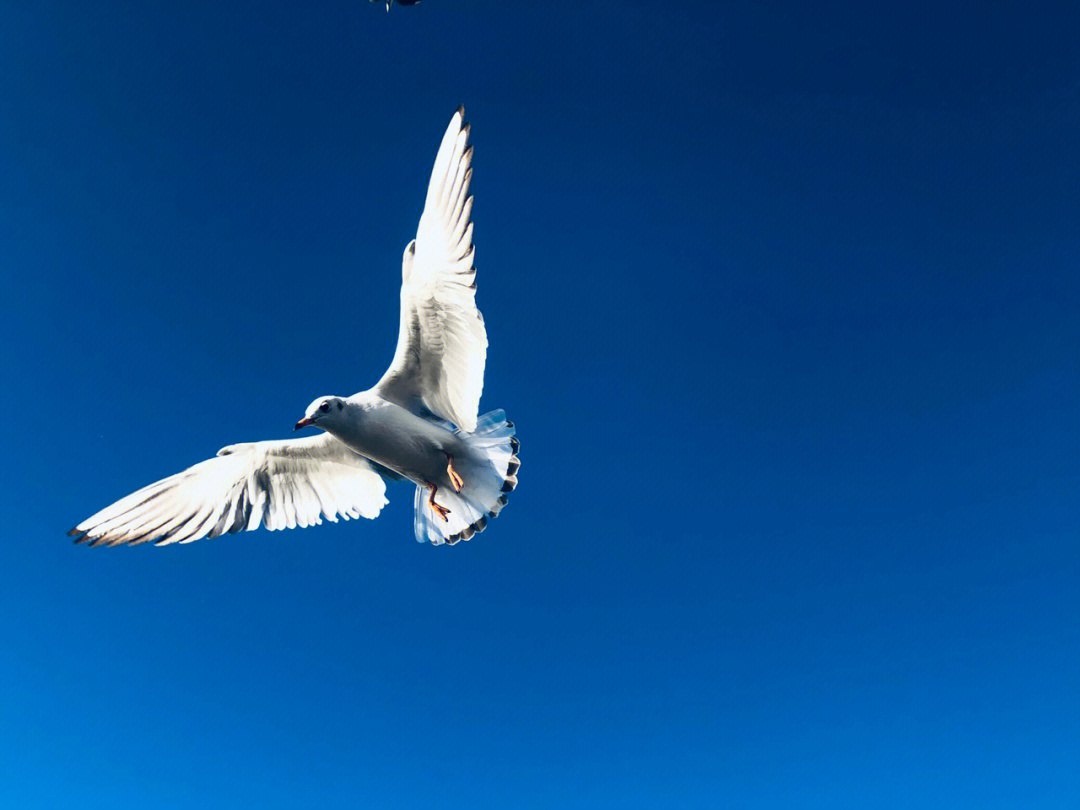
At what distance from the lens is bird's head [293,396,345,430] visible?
7051 mm

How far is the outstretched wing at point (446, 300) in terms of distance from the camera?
6.77 meters

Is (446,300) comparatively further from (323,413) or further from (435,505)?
(435,505)

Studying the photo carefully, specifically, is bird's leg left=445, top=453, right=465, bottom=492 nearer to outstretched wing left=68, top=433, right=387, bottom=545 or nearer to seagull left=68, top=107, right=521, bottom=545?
seagull left=68, top=107, right=521, bottom=545

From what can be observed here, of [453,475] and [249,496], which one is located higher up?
[249,496]

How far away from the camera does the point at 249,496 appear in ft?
26.3

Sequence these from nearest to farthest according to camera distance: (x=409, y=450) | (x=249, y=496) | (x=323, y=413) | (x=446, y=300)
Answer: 1. (x=446, y=300)
2. (x=323, y=413)
3. (x=409, y=450)
4. (x=249, y=496)

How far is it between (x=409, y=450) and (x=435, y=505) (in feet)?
1.91

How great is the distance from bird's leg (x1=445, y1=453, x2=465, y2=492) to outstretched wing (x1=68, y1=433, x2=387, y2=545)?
992mm

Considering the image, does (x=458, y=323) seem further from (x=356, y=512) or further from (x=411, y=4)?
(x=411, y=4)

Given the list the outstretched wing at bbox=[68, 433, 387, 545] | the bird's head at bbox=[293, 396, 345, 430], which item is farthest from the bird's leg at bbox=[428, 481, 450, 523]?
the bird's head at bbox=[293, 396, 345, 430]

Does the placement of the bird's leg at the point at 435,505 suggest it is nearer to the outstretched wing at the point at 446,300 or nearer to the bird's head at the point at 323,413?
the outstretched wing at the point at 446,300

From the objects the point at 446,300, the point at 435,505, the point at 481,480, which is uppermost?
the point at 446,300

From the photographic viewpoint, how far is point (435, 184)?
692 centimetres

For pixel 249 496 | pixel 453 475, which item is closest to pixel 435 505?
pixel 453 475
